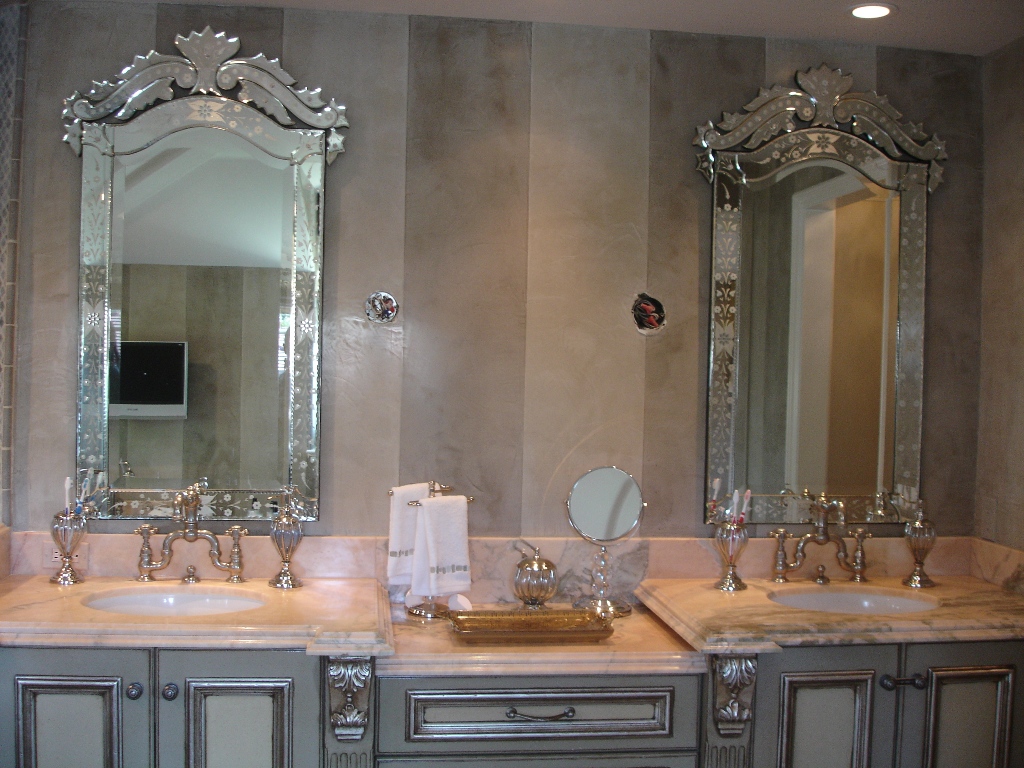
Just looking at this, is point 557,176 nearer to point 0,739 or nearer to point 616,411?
point 616,411

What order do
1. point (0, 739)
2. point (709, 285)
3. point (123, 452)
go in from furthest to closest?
point (709, 285) < point (123, 452) < point (0, 739)

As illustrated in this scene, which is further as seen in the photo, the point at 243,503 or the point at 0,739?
the point at 243,503

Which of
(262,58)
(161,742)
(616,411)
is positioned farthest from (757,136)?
(161,742)

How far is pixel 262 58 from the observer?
254cm

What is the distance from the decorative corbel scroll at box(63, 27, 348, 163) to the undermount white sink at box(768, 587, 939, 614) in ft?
5.80

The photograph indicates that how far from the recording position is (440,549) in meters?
2.49

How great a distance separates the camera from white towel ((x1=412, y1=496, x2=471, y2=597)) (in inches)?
97.2

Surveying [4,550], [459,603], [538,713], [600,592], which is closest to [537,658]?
[538,713]

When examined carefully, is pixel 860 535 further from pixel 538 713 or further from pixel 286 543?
pixel 286 543

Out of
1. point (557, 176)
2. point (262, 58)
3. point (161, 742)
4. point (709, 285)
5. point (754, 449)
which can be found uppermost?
point (262, 58)

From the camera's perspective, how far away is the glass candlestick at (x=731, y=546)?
2.54 meters

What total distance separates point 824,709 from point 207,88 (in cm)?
225

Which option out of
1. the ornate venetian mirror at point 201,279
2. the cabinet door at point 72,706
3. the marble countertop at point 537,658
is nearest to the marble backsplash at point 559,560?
the ornate venetian mirror at point 201,279

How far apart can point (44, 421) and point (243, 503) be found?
0.58 metres
